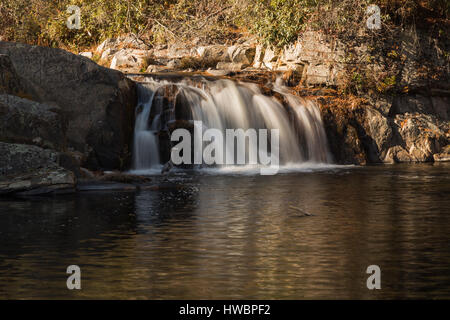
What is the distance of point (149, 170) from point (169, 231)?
1220 cm

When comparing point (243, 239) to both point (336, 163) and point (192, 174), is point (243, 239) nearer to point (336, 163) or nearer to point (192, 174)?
point (192, 174)

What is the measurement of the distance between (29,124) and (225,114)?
8.62 m

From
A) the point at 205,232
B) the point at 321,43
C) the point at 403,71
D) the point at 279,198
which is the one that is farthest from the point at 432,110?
the point at 205,232

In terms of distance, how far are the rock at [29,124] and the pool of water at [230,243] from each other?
2.59 metres

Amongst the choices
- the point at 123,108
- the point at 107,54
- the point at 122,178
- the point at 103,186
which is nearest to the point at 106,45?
the point at 107,54

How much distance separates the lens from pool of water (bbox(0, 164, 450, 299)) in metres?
7.82

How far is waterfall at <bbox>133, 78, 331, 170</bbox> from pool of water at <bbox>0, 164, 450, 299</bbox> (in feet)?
22.7

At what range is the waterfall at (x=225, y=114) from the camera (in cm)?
2453

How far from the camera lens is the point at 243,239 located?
1069 cm

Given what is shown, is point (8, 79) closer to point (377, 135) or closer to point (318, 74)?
point (318, 74)

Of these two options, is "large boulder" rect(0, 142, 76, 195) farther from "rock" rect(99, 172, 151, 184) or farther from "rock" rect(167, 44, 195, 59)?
"rock" rect(167, 44, 195, 59)

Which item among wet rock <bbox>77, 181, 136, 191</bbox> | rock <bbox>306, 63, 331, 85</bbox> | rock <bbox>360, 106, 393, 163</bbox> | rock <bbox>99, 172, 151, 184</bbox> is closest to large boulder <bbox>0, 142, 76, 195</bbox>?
wet rock <bbox>77, 181, 136, 191</bbox>

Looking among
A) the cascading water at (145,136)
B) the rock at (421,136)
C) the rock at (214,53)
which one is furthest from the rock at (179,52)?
the rock at (421,136)
